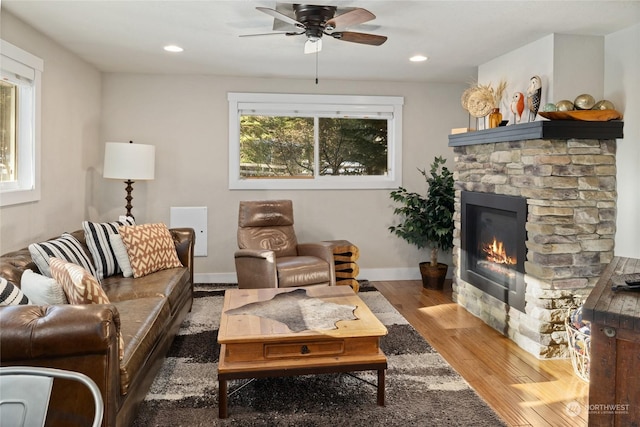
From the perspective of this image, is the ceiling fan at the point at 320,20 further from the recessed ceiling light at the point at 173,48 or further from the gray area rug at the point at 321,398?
the gray area rug at the point at 321,398

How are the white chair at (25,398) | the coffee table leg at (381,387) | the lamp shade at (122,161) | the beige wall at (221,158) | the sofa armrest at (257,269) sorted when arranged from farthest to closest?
1. the beige wall at (221,158)
2. the lamp shade at (122,161)
3. the sofa armrest at (257,269)
4. the coffee table leg at (381,387)
5. the white chair at (25,398)

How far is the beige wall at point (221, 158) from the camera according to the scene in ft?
17.3

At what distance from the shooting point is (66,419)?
6.03 ft

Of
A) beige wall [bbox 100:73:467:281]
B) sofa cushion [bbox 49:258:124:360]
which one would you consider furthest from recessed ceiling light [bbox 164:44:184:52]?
sofa cushion [bbox 49:258:124:360]

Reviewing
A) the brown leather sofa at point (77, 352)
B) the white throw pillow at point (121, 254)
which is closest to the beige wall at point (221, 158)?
the white throw pillow at point (121, 254)

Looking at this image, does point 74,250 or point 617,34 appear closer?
point 74,250

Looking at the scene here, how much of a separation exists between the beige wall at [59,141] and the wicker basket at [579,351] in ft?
12.3

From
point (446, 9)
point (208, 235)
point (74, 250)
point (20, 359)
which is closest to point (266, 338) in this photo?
point (20, 359)

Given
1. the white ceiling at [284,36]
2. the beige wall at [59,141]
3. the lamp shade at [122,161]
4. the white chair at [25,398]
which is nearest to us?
the white chair at [25,398]

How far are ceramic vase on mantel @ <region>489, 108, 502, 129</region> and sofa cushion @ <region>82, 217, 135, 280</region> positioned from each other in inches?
122

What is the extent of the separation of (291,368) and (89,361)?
966 millimetres

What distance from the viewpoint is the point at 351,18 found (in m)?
2.88

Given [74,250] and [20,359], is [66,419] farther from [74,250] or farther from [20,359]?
[74,250]

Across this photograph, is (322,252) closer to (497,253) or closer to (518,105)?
(497,253)
